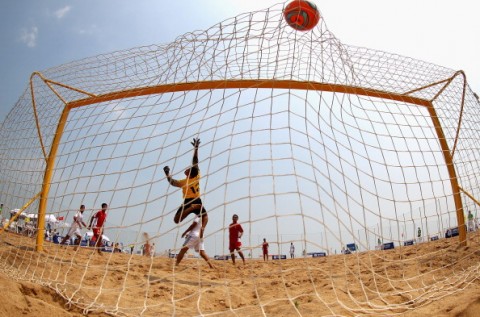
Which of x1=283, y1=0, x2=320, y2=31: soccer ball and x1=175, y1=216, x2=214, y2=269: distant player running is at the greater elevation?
x1=283, y1=0, x2=320, y2=31: soccer ball

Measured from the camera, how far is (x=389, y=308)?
9.48 feet

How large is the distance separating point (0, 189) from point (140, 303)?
377 centimetres

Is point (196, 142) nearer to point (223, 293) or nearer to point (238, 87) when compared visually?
point (238, 87)

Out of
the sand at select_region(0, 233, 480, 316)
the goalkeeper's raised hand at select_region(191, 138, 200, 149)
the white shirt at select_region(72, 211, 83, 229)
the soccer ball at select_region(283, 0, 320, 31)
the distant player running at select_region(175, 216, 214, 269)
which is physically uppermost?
the soccer ball at select_region(283, 0, 320, 31)

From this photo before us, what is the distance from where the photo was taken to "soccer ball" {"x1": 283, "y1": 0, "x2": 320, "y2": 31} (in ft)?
13.9

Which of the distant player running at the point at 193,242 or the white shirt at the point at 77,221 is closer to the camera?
the distant player running at the point at 193,242

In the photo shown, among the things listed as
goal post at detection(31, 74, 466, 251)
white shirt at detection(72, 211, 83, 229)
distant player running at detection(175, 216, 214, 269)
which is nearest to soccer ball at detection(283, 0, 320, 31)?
goal post at detection(31, 74, 466, 251)

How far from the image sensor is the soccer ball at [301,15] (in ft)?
13.9

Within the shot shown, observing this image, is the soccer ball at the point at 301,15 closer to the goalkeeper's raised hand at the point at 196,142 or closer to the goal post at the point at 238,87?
the goal post at the point at 238,87

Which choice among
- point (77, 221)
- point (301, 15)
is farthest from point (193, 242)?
point (77, 221)

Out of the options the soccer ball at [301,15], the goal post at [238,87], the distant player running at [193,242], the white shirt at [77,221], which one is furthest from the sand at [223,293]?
the soccer ball at [301,15]

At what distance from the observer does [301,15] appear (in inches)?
168

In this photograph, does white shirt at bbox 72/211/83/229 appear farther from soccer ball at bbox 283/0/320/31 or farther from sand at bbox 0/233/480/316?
soccer ball at bbox 283/0/320/31

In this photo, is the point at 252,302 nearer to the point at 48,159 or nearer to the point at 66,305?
the point at 66,305
